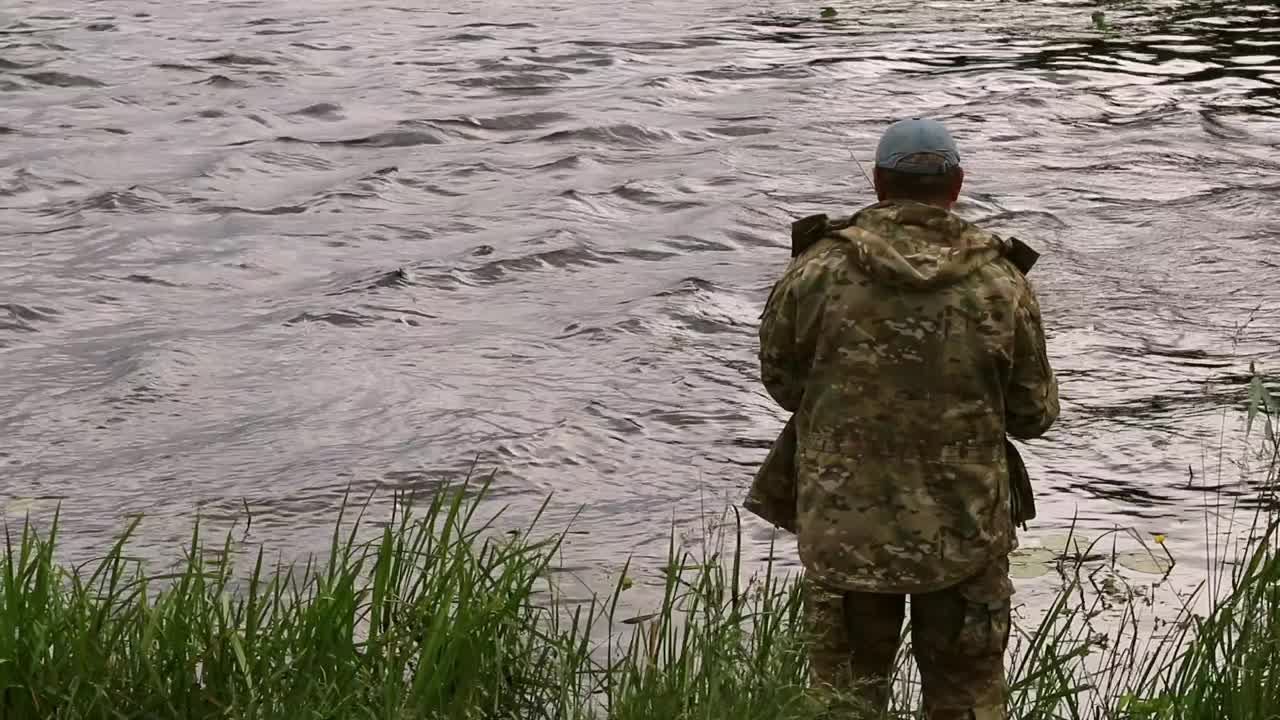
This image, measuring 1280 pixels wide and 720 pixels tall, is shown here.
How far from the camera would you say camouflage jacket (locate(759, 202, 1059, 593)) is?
15.1 ft

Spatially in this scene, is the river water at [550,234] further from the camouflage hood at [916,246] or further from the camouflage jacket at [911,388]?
the camouflage hood at [916,246]

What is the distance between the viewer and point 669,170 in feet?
45.8

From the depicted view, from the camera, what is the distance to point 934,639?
15.8ft

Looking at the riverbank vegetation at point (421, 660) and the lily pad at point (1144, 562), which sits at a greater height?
the riverbank vegetation at point (421, 660)

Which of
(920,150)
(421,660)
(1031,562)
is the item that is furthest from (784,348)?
(1031,562)

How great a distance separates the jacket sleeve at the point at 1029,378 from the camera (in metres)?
4.66

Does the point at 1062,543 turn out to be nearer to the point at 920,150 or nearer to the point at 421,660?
the point at 920,150

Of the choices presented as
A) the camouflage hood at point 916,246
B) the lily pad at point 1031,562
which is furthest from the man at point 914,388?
the lily pad at point 1031,562

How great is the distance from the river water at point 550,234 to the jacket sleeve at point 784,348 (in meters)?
2.22

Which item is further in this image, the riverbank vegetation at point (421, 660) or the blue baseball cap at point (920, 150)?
the blue baseball cap at point (920, 150)

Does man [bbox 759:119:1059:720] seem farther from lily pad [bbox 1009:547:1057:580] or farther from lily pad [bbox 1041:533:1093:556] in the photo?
lily pad [bbox 1041:533:1093:556]

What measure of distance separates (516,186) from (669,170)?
1115 millimetres

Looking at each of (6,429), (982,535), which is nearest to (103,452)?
(6,429)

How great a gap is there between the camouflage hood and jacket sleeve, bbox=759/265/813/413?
199mm
